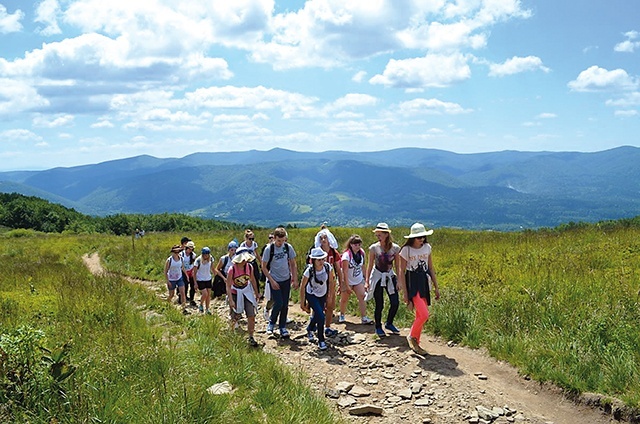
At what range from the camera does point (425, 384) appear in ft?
20.9

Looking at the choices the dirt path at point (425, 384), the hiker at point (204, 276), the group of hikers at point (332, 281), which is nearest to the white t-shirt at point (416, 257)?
the group of hikers at point (332, 281)

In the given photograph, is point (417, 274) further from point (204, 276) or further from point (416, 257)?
point (204, 276)

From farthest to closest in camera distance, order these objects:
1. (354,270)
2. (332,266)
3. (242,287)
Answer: (332,266) → (354,270) → (242,287)

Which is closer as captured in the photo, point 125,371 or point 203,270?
point 125,371

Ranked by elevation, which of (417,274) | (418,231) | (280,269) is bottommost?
(280,269)

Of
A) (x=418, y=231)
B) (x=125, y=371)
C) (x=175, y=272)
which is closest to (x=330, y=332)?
(x=418, y=231)

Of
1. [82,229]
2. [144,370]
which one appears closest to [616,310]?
[144,370]

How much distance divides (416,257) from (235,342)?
3.37m

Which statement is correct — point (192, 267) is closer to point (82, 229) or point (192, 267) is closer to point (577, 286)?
point (577, 286)

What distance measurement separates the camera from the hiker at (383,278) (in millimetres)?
8611

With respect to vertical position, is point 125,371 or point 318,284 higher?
point 318,284

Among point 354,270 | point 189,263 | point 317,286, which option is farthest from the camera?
point 189,263

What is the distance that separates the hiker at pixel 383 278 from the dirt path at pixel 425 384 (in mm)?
377

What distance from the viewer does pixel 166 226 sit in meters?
77.9
